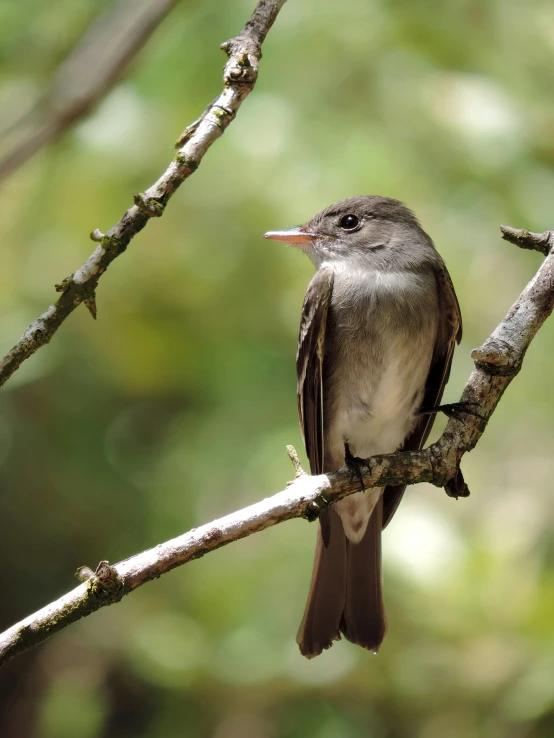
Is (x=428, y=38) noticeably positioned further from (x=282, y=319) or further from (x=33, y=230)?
(x=33, y=230)

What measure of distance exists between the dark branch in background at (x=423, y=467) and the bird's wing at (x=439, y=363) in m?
0.65

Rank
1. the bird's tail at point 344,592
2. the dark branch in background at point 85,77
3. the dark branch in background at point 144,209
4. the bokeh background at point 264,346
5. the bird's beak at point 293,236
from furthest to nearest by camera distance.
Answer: the bokeh background at point 264,346 < the bird's beak at point 293,236 < the bird's tail at point 344,592 < the dark branch in background at point 85,77 < the dark branch in background at point 144,209

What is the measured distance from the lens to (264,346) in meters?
4.23

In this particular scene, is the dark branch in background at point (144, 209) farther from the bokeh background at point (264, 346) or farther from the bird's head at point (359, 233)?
the bokeh background at point (264, 346)

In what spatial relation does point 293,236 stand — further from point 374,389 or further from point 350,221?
point 374,389

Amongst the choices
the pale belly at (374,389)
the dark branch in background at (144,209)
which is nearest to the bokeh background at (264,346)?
the pale belly at (374,389)

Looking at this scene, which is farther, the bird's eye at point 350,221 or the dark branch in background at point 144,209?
the bird's eye at point 350,221

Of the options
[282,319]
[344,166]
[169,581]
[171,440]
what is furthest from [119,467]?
[344,166]

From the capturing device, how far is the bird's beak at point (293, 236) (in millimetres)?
3762

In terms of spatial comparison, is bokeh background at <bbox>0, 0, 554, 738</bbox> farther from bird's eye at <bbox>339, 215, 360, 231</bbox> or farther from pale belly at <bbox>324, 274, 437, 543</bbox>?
pale belly at <bbox>324, 274, 437, 543</bbox>

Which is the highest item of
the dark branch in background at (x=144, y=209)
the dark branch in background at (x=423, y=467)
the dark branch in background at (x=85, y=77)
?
the dark branch in background at (x=85, y=77)

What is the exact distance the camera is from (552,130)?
4191 millimetres

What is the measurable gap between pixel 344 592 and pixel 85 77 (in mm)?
1990

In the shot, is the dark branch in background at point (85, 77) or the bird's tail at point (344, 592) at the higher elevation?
the dark branch in background at point (85, 77)
